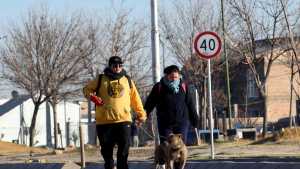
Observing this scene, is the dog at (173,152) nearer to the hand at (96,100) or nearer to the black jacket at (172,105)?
the black jacket at (172,105)

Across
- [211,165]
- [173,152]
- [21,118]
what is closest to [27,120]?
[21,118]

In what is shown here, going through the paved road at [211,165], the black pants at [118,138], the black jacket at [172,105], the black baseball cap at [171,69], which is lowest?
the paved road at [211,165]

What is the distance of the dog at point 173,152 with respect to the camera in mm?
11391

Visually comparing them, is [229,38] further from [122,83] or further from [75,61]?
[122,83]

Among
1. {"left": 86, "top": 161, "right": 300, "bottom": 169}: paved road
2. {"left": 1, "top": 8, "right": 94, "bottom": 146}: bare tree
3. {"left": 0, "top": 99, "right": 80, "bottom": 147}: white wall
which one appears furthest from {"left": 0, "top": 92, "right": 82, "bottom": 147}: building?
{"left": 86, "top": 161, "right": 300, "bottom": 169}: paved road

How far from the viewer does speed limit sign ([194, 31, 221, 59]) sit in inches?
651

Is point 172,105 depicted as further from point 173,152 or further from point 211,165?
point 211,165

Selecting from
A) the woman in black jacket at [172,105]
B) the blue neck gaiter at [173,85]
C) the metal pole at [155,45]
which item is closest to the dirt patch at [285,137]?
the metal pole at [155,45]

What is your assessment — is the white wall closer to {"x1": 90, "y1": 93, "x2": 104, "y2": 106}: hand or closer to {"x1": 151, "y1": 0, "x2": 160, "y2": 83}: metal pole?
{"x1": 151, "y1": 0, "x2": 160, "y2": 83}: metal pole

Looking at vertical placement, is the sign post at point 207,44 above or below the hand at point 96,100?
above

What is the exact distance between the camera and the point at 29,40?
4512 cm

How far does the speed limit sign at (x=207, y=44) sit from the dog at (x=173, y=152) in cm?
515

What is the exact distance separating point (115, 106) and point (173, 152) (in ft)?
3.58

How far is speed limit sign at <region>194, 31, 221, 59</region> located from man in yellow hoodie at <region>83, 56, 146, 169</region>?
481 centimetres
